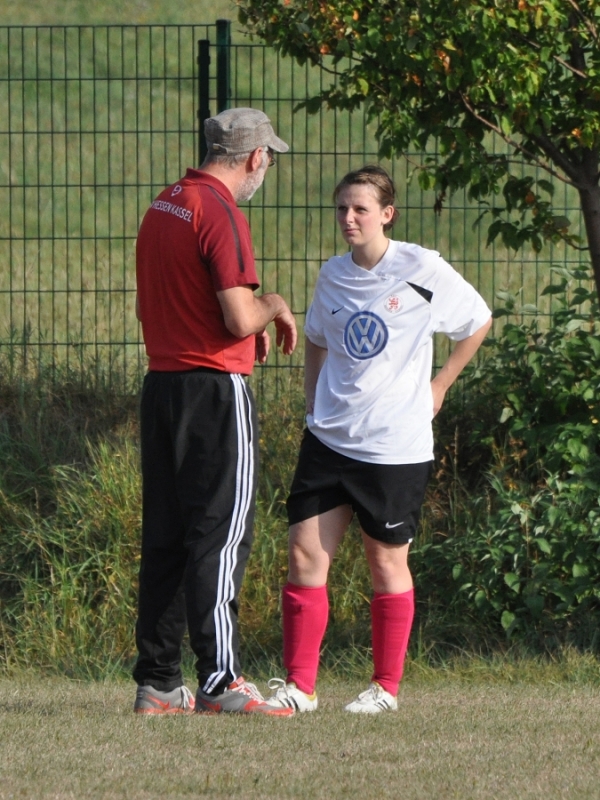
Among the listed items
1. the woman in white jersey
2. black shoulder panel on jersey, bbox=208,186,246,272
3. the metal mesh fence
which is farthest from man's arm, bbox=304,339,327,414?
the metal mesh fence

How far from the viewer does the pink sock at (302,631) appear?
479 centimetres

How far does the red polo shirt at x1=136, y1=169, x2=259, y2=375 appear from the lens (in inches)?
176

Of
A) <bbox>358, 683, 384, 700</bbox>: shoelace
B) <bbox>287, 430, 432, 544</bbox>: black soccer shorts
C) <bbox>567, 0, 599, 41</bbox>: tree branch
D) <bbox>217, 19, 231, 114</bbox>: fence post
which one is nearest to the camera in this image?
<bbox>287, 430, 432, 544</bbox>: black soccer shorts

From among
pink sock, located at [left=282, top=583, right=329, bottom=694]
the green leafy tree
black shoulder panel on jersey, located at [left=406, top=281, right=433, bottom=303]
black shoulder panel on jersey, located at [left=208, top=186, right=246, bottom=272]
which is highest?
the green leafy tree

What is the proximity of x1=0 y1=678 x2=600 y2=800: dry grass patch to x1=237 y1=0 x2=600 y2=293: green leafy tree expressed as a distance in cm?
254

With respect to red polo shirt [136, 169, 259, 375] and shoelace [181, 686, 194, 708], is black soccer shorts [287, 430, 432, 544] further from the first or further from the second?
shoelace [181, 686, 194, 708]

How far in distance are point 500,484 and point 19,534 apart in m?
2.55

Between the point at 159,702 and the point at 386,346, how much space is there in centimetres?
152

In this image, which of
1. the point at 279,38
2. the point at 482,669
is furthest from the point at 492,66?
the point at 482,669

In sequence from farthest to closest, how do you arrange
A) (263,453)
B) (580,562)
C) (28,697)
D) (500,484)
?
Answer: (263,453), (500,484), (580,562), (28,697)

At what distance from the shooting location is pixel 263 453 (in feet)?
23.9

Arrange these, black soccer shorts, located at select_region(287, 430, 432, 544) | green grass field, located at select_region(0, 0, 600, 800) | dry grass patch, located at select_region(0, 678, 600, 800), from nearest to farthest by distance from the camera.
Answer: dry grass patch, located at select_region(0, 678, 600, 800)
green grass field, located at select_region(0, 0, 600, 800)
black soccer shorts, located at select_region(287, 430, 432, 544)

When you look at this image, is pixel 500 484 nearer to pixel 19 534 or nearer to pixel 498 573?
pixel 498 573

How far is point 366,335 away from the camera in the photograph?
15.4ft
